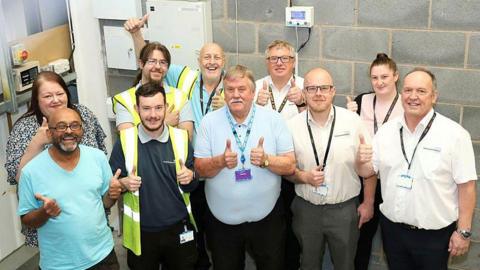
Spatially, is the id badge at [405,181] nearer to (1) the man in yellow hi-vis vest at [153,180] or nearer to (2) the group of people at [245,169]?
(2) the group of people at [245,169]

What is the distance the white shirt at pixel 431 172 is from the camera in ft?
9.07

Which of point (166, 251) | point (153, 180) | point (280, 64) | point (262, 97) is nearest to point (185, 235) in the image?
point (166, 251)

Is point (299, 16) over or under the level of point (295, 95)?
over

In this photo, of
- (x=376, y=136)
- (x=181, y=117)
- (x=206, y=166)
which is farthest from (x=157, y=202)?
(x=376, y=136)

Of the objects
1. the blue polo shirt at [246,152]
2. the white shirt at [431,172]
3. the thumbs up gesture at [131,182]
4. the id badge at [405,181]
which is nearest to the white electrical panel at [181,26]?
the blue polo shirt at [246,152]

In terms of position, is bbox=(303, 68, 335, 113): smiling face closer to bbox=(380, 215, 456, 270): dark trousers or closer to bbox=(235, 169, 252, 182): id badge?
bbox=(235, 169, 252, 182): id badge

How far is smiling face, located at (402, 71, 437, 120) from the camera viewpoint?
2789mm

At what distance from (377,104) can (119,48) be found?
2.02 m

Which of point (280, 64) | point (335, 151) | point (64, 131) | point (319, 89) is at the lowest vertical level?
point (335, 151)

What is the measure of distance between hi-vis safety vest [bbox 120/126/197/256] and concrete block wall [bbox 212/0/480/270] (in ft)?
3.85

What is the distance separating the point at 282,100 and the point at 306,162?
0.48m

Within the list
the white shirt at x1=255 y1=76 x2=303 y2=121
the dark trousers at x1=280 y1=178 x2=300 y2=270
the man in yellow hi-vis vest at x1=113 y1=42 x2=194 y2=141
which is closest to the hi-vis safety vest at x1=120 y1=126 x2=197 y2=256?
the man in yellow hi-vis vest at x1=113 y1=42 x2=194 y2=141

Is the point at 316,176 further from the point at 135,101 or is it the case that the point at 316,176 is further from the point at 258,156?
the point at 135,101

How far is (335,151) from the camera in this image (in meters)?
3.06
